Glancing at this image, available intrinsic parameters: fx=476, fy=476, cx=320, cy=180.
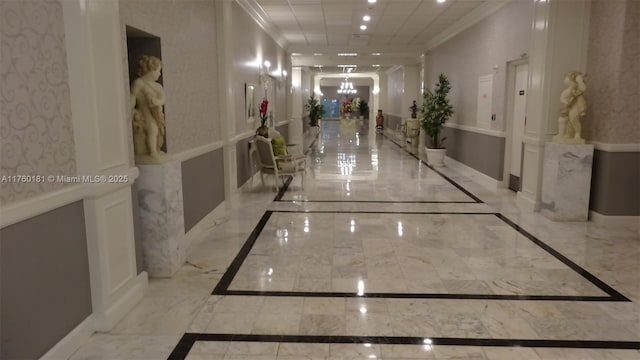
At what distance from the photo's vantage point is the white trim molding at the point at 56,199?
7.59ft

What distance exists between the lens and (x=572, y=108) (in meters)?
5.94

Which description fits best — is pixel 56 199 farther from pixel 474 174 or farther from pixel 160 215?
pixel 474 174

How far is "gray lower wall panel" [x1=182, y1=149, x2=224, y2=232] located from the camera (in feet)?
17.0

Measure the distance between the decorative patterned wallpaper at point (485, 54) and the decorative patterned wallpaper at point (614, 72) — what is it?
1262 mm

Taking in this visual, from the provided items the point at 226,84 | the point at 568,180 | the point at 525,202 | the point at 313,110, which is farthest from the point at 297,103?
the point at 568,180

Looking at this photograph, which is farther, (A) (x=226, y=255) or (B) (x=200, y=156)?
(B) (x=200, y=156)

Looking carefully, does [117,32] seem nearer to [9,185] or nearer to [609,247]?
[9,185]

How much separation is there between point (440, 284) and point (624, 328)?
1.33 meters

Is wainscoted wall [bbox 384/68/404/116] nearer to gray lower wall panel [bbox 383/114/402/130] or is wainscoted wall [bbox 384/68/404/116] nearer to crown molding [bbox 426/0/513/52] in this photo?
gray lower wall panel [bbox 383/114/402/130]

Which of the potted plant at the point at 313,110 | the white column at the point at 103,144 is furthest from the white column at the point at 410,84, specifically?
the white column at the point at 103,144

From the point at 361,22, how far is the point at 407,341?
866 cm

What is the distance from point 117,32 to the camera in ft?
10.8

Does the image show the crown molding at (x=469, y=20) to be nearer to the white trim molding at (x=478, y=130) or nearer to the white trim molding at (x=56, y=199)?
the white trim molding at (x=478, y=130)

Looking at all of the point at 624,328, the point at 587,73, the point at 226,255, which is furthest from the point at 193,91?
the point at 587,73
